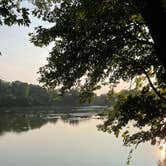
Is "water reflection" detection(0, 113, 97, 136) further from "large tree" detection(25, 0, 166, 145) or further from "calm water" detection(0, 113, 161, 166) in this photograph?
"large tree" detection(25, 0, 166, 145)

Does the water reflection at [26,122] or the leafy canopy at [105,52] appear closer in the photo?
the leafy canopy at [105,52]

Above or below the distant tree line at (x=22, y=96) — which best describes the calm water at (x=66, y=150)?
below

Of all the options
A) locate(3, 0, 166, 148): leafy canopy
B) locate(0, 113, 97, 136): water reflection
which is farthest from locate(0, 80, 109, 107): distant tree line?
locate(3, 0, 166, 148): leafy canopy

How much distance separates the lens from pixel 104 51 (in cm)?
702

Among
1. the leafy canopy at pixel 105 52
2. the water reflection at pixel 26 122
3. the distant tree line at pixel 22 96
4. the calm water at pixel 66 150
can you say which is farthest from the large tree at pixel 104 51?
the distant tree line at pixel 22 96

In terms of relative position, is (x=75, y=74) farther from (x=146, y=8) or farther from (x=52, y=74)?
(x=146, y=8)

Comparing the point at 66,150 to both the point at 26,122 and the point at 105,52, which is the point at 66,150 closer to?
the point at 26,122

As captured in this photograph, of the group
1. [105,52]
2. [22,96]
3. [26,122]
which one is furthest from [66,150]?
A: [22,96]

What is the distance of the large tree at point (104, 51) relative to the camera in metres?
6.60

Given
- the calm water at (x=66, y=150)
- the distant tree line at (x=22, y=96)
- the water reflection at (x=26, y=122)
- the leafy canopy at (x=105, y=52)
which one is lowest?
the calm water at (x=66, y=150)

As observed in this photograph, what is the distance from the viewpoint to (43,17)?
835cm

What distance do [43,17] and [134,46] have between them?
212cm

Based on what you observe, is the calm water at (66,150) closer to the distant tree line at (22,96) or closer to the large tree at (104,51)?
the large tree at (104,51)

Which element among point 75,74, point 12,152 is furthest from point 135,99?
point 12,152
